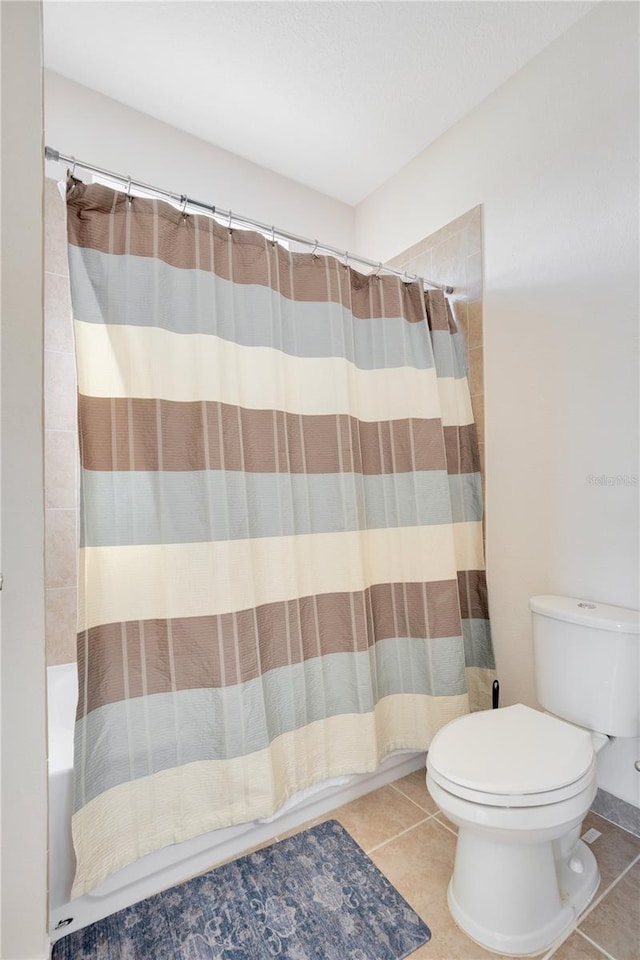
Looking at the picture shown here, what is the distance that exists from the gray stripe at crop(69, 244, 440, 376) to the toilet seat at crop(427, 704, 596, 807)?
1257 millimetres

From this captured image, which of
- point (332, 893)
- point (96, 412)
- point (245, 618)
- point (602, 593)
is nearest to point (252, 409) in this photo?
point (96, 412)

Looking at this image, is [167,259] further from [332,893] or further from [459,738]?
[332,893]

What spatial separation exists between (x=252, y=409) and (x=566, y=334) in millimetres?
1128

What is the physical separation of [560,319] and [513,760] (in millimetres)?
1411

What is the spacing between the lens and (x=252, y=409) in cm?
148

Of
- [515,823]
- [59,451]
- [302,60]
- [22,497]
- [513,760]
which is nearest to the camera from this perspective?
[22,497]

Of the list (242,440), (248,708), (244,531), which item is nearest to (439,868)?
(248,708)

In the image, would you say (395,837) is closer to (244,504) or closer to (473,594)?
(473,594)

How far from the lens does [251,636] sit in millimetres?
1403

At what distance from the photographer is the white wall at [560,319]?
4.86 ft

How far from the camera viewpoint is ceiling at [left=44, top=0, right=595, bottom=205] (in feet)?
5.07

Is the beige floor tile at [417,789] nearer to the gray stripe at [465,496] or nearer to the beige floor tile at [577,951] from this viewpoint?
the beige floor tile at [577,951]

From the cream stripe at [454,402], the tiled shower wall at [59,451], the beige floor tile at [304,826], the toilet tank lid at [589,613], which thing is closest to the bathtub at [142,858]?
the beige floor tile at [304,826]

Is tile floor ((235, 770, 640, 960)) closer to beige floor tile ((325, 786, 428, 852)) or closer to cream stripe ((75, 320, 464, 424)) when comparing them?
beige floor tile ((325, 786, 428, 852))
